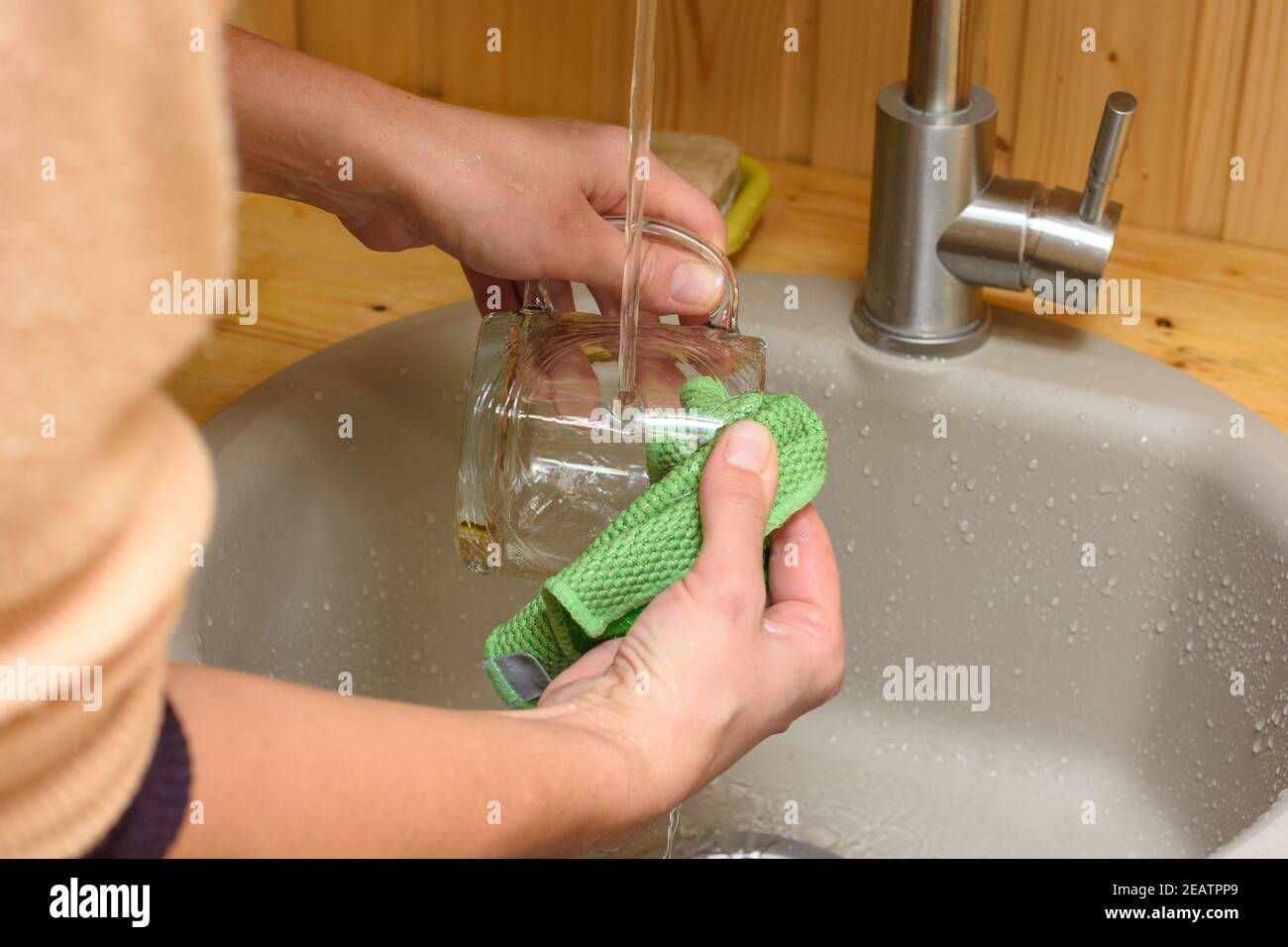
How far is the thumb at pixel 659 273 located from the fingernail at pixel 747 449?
0.16 meters

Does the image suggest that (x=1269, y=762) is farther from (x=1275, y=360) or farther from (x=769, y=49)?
(x=769, y=49)

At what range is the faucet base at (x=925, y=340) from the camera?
797mm

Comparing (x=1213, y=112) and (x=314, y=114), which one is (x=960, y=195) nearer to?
(x=1213, y=112)

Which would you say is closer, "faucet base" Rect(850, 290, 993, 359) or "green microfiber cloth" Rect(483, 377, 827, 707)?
"green microfiber cloth" Rect(483, 377, 827, 707)

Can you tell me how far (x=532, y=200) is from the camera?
678 mm

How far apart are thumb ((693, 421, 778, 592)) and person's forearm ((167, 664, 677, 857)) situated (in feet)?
0.29

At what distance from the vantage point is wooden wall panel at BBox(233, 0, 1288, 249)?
2.75 ft

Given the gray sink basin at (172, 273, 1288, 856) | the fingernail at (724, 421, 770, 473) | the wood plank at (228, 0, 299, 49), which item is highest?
the wood plank at (228, 0, 299, 49)

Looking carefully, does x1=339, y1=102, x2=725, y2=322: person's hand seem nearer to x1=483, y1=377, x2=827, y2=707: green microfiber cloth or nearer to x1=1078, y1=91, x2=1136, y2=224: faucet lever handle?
x1=483, y1=377, x2=827, y2=707: green microfiber cloth

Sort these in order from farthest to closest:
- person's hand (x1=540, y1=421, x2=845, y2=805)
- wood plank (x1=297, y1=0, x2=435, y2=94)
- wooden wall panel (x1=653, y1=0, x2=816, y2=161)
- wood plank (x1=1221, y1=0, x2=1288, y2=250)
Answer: wood plank (x1=297, y1=0, x2=435, y2=94) < wooden wall panel (x1=653, y1=0, x2=816, y2=161) < wood plank (x1=1221, y1=0, x2=1288, y2=250) < person's hand (x1=540, y1=421, x2=845, y2=805)

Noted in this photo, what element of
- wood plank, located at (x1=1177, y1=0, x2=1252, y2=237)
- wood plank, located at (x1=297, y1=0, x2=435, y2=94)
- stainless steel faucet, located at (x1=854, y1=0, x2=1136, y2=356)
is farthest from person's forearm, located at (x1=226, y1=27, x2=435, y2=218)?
wood plank, located at (x1=1177, y1=0, x2=1252, y2=237)

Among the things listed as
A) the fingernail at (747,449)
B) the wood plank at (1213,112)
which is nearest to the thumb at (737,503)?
the fingernail at (747,449)

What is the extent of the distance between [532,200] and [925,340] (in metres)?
0.25
